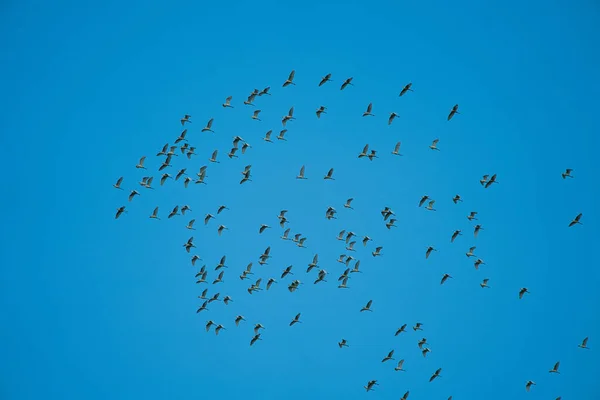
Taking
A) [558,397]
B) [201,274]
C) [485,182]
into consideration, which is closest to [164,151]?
[201,274]

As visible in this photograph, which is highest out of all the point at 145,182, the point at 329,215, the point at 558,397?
the point at 145,182

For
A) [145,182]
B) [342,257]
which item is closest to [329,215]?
[342,257]

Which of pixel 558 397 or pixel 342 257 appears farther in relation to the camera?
pixel 558 397

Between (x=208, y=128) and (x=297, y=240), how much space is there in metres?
6.95

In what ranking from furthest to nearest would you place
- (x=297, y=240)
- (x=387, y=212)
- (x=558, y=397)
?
(x=558, y=397), (x=297, y=240), (x=387, y=212)

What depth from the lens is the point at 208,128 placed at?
39719 millimetres

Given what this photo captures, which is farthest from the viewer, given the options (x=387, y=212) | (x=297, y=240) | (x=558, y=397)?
(x=558, y=397)

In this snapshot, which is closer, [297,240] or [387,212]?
[387,212]

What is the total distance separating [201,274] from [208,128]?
709 cm

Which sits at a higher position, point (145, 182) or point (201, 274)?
point (145, 182)

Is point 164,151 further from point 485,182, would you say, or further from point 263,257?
point 485,182

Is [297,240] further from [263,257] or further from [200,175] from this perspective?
[200,175]

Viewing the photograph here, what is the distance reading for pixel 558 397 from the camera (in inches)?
1663

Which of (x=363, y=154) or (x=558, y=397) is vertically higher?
(x=363, y=154)
